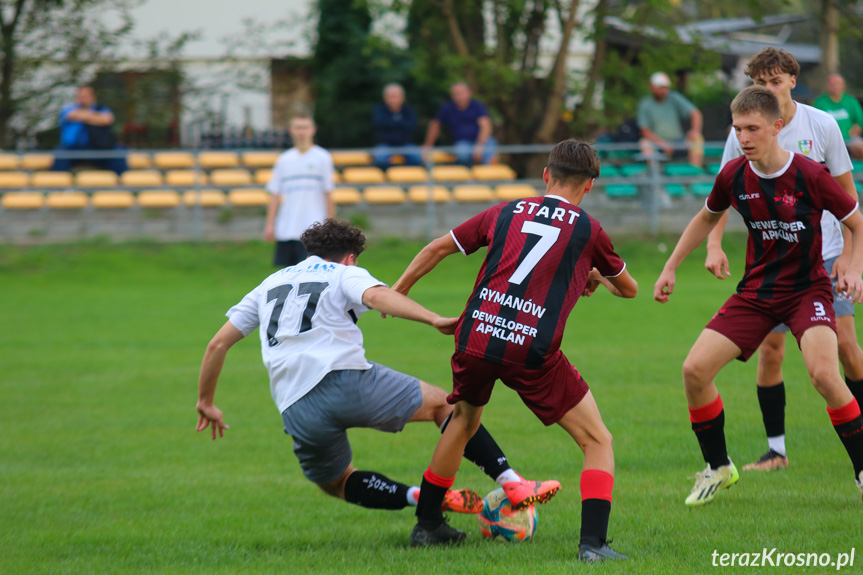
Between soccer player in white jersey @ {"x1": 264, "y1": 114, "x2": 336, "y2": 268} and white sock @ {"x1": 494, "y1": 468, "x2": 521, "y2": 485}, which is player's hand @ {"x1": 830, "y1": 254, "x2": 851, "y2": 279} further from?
soccer player in white jersey @ {"x1": 264, "y1": 114, "x2": 336, "y2": 268}

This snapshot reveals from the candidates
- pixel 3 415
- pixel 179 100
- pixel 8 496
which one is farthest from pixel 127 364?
pixel 179 100

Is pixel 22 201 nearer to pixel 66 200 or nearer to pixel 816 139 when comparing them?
pixel 66 200

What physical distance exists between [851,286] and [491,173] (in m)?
12.6

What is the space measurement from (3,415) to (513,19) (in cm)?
1441

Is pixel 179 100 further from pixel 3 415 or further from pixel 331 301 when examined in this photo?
pixel 331 301

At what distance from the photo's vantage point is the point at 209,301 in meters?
13.1

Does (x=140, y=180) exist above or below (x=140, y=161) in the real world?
below

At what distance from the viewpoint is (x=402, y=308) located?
393 centimetres

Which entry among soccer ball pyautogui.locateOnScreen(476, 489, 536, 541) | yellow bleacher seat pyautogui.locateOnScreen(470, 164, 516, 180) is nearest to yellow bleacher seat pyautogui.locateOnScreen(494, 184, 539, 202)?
yellow bleacher seat pyautogui.locateOnScreen(470, 164, 516, 180)

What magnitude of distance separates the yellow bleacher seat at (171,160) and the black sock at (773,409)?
1441cm

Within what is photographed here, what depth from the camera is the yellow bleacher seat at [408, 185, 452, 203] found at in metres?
16.3

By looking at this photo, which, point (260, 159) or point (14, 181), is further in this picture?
point (260, 159)

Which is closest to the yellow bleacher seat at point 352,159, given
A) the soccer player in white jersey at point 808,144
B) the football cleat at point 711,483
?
the soccer player in white jersey at point 808,144

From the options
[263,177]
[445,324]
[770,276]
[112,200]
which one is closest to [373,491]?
[445,324]
